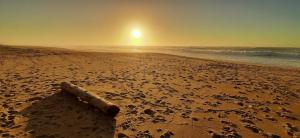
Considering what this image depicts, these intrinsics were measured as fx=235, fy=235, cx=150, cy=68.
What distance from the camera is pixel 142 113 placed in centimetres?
635

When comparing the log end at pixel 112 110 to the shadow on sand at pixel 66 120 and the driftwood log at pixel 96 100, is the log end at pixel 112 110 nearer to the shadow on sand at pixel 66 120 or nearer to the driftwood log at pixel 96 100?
the driftwood log at pixel 96 100

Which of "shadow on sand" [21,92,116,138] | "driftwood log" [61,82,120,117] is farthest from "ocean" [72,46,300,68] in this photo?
"shadow on sand" [21,92,116,138]

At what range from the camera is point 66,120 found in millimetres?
5590

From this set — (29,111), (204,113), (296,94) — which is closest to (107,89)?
(29,111)

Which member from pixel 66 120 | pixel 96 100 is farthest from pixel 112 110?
pixel 66 120

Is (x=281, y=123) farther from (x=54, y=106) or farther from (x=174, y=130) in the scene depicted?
(x=54, y=106)

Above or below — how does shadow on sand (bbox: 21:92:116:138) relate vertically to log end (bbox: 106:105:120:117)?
below

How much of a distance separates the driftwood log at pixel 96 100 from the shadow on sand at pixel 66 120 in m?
0.18

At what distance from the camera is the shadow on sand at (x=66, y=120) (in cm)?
496

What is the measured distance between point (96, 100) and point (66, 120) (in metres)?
0.90

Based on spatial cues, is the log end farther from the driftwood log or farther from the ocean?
the ocean

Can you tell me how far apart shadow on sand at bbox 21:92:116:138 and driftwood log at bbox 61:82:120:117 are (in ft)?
0.59

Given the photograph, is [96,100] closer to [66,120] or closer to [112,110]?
[112,110]

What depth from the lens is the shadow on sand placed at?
16.3 ft
